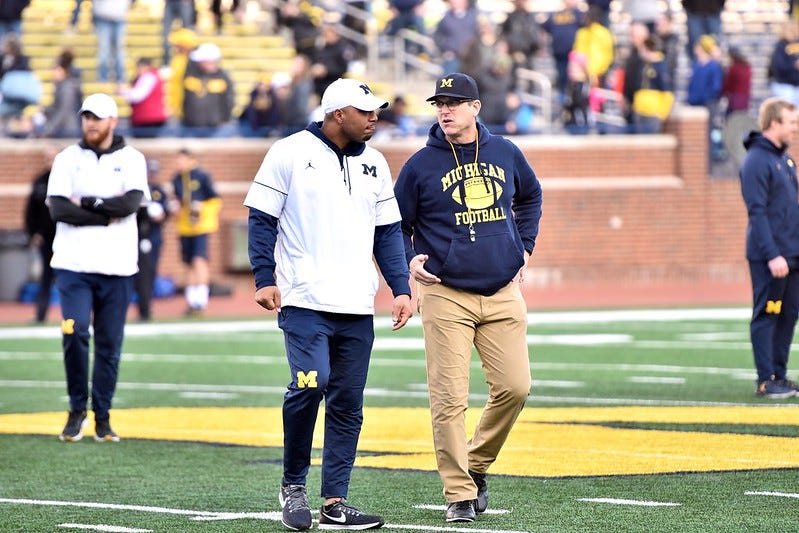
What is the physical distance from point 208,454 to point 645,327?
36.8 feet

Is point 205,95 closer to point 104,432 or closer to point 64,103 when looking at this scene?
point 64,103

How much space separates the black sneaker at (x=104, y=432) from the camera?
11.3 meters

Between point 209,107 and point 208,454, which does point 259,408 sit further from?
point 209,107

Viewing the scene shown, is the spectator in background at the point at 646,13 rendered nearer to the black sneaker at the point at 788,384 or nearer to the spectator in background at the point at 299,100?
the spectator in background at the point at 299,100

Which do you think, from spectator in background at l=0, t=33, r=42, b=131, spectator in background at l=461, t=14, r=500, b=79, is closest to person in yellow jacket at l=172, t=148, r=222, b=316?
spectator in background at l=0, t=33, r=42, b=131

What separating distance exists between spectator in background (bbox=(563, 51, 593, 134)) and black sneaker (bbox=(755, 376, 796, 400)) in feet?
54.3

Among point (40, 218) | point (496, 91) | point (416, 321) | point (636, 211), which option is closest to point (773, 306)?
point (416, 321)

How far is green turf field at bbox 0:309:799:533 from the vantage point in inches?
318

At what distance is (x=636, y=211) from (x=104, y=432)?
19.9 m

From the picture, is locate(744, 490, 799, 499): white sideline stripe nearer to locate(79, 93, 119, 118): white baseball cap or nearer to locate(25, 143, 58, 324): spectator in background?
locate(79, 93, 119, 118): white baseball cap

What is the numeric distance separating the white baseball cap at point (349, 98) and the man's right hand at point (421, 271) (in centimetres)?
78

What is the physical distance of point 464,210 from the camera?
8.18 m

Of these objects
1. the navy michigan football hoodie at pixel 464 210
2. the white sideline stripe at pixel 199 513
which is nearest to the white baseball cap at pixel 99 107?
the white sideline stripe at pixel 199 513

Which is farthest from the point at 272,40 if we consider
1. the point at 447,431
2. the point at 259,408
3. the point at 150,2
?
the point at 447,431
